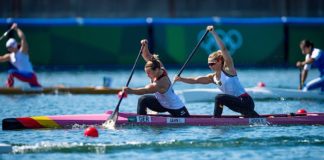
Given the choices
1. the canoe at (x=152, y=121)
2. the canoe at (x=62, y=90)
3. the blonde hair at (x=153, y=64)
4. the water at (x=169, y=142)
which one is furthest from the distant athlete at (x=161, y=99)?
the canoe at (x=62, y=90)

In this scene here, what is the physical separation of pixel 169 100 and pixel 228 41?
14848mm

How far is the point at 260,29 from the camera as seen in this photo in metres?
34.7

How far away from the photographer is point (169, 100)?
1966cm

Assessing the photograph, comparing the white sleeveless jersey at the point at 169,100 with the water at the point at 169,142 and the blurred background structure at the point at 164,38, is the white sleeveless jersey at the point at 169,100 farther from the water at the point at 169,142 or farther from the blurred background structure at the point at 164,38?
the blurred background structure at the point at 164,38

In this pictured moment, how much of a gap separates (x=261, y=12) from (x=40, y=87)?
44.1ft

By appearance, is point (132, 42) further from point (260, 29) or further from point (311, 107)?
point (311, 107)

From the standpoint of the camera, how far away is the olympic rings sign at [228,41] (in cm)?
3397

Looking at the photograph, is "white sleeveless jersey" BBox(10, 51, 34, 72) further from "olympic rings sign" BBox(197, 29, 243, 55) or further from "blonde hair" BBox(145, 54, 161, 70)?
"blonde hair" BBox(145, 54, 161, 70)

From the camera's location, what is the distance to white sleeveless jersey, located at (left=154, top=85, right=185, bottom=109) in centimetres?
1962

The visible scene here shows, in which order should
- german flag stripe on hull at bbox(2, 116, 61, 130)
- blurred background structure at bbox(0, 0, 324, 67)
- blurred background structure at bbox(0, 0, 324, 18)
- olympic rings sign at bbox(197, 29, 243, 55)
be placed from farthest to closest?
blurred background structure at bbox(0, 0, 324, 18)
blurred background structure at bbox(0, 0, 324, 67)
olympic rings sign at bbox(197, 29, 243, 55)
german flag stripe on hull at bbox(2, 116, 61, 130)

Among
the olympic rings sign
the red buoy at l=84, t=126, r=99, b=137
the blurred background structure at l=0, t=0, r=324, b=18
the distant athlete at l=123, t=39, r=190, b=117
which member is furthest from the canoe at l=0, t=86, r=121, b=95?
the blurred background structure at l=0, t=0, r=324, b=18

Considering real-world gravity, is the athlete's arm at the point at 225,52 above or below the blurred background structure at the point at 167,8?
below

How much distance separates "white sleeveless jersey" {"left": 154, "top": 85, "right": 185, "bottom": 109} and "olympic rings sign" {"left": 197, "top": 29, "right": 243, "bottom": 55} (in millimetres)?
14240

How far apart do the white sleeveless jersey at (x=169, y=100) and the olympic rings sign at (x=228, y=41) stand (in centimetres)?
1424
